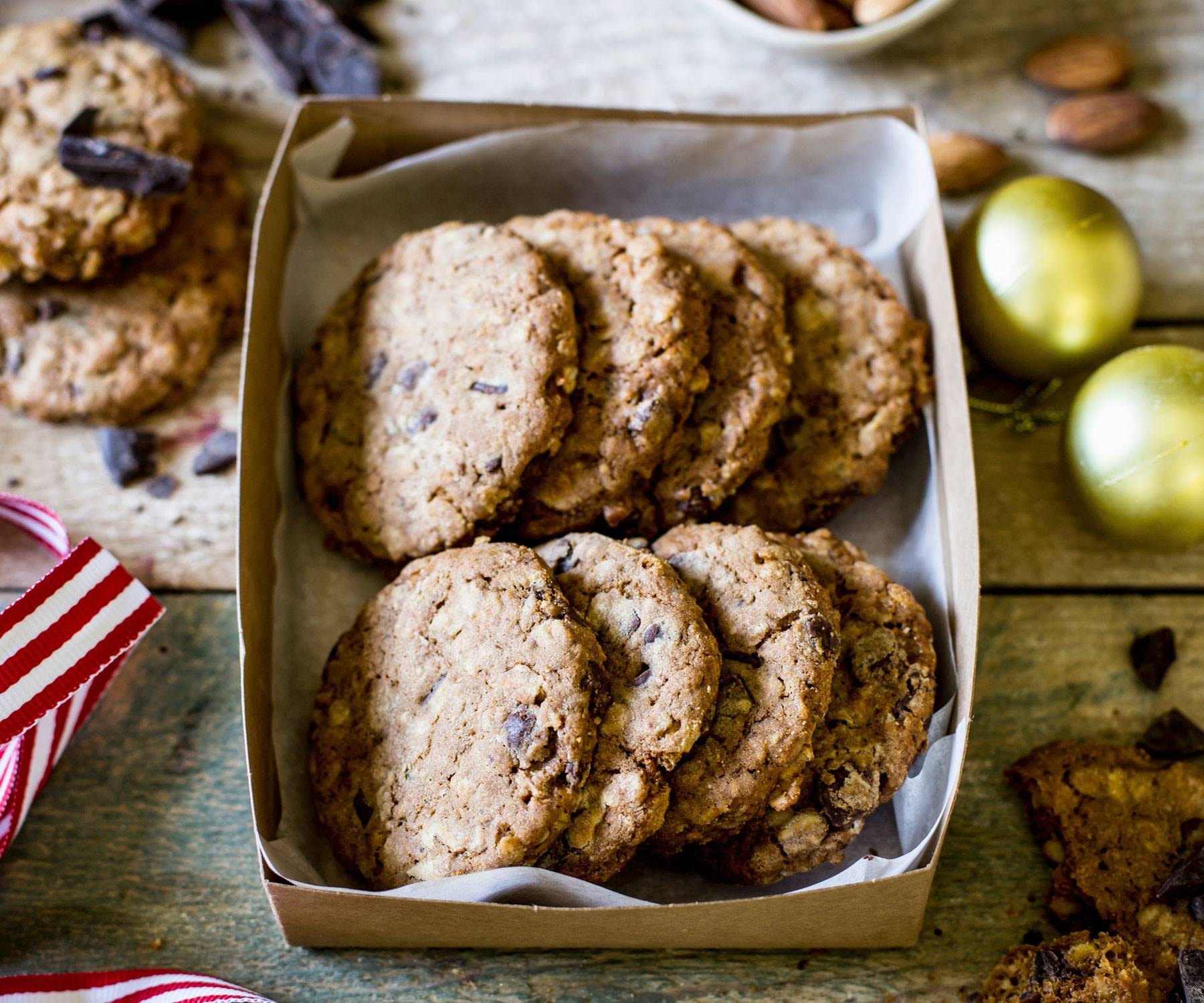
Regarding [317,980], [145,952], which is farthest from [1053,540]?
[145,952]

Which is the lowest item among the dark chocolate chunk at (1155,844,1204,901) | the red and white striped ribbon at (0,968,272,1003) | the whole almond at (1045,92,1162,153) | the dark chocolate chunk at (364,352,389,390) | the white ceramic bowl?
the dark chocolate chunk at (1155,844,1204,901)

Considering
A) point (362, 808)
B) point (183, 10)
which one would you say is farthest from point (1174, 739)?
point (183, 10)

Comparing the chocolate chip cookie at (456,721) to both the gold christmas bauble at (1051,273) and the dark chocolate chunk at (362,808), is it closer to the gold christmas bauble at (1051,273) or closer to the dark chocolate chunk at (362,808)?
the dark chocolate chunk at (362,808)

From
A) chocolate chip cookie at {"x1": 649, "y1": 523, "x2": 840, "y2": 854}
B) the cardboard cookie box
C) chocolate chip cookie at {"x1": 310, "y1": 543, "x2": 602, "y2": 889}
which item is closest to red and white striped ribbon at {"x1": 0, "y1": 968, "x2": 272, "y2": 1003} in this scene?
the cardboard cookie box

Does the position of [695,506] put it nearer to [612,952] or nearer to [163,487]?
[612,952]

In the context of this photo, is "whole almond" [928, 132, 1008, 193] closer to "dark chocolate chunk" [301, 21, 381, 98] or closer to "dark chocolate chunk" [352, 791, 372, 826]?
"dark chocolate chunk" [301, 21, 381, 98]

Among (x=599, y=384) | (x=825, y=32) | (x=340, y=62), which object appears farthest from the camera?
(x=340, y=62)
